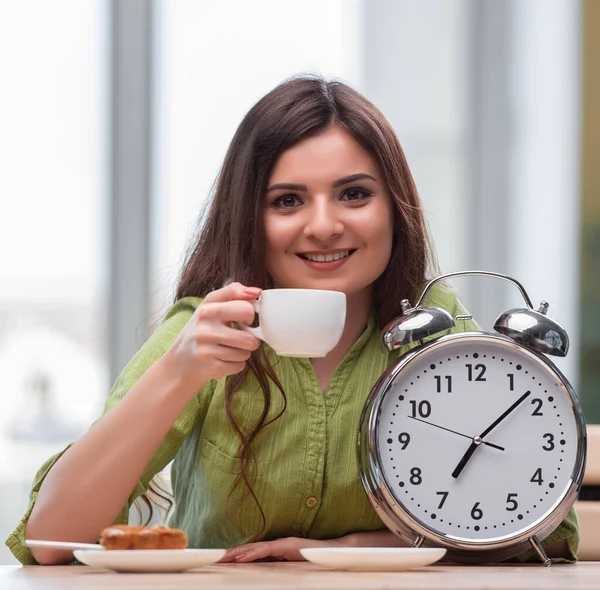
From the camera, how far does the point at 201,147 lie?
342 cm

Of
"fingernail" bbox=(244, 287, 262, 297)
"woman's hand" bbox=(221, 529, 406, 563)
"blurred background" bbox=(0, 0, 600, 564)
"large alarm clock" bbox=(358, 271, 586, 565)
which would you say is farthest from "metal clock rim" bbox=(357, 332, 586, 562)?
"blurred background" bbox=(0, 0, 600, 564)

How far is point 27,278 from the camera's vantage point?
3314 mm

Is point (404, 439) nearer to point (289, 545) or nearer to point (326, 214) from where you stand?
point (289, 545)

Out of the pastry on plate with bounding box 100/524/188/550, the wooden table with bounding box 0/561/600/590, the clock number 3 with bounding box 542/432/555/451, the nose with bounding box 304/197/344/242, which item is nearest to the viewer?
the wooden table with bounding box 0/561/600/590

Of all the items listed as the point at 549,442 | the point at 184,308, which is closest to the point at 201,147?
the point at 184,308

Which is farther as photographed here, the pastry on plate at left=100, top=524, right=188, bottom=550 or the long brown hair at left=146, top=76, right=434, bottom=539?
the long brown hair at left=146, top=76, right=434, bottom=539

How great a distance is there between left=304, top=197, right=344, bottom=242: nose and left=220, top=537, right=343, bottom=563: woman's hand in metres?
0.46

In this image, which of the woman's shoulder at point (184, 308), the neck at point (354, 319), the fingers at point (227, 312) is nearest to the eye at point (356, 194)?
the neck at point (354, 319)

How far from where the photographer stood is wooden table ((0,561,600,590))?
1011 mm

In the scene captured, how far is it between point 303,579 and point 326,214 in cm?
63

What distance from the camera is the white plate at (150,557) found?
42.8 inches

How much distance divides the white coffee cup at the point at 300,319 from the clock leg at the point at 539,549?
1.29 feet

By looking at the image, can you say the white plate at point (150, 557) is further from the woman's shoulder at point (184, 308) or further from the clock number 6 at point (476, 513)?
the woman's shoulder at point (184, 308)

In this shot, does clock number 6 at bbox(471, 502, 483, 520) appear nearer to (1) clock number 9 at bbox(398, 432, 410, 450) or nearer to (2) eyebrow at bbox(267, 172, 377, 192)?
(1) clock number 9 at bbox(398, 432, 410, 450)
